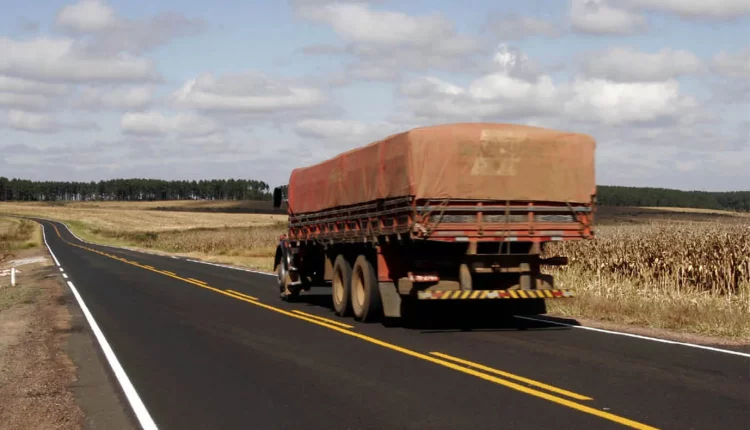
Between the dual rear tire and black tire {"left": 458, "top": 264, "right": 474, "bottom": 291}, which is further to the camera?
the dual rear tire

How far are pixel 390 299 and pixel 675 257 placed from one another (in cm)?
956

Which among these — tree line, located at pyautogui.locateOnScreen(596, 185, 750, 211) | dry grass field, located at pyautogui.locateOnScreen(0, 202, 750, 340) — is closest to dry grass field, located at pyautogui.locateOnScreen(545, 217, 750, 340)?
dry grass field, located at pyautogui.locateOnScreen(0, 202, 750, 340)

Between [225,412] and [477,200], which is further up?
[477,200]

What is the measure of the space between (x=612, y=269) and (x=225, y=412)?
16675 millimetres

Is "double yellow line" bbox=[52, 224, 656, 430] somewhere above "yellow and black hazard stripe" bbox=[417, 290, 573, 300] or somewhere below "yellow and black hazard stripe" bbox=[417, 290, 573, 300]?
below

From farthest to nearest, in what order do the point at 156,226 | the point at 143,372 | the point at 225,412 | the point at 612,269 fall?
1. the point at 156,226
2. the point at 612,269
3. the point at 143,372
4. the point at 225,412

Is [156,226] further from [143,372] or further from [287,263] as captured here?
[143,372]

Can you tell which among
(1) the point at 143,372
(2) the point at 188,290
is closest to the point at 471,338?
(1) the point at 143,372

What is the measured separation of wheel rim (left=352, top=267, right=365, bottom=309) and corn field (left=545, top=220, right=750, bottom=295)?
7.11 metres

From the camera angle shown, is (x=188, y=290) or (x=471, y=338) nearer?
(x=471, y=338)

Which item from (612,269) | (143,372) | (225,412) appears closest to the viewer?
(225,412)

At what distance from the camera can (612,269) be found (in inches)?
909

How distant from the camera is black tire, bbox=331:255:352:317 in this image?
16734mm

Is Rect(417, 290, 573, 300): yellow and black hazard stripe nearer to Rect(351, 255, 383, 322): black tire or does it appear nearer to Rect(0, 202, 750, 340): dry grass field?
Rect(351, 255, 383, 322): black tire
